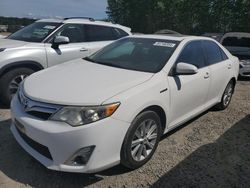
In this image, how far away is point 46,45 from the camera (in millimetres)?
6340

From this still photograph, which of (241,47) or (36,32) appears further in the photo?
(241,47)

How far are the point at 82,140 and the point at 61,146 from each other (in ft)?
0.73

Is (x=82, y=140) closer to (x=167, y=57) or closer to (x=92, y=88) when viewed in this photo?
(x=92, y=88)

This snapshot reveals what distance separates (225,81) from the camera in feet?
19.3

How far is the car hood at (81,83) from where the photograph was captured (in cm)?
340

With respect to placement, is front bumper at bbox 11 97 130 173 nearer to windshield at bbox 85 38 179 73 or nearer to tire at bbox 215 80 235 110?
windshield at bbox 85 38 179 73

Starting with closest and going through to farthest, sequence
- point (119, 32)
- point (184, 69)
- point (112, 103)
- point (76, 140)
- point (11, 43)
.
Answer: point (76, 140) < point (112, 103) < point (184, 69) < point (11, 43) < point (119, 32)

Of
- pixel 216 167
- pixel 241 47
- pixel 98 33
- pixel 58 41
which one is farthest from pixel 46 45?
pixel 241 47

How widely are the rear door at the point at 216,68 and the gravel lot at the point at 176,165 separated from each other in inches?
23.8

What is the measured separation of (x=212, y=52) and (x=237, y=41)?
592 centimetres

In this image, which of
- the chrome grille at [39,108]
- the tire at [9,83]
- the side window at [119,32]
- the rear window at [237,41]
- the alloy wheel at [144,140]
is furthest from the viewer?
the rear window at [237,41]

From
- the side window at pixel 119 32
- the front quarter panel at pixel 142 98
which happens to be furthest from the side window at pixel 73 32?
the front quarter panel at pixel 142 98

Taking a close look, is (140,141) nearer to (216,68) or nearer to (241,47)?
(216,68)

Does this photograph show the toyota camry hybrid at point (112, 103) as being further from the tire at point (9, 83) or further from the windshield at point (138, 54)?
the tire at point (9, 83)
